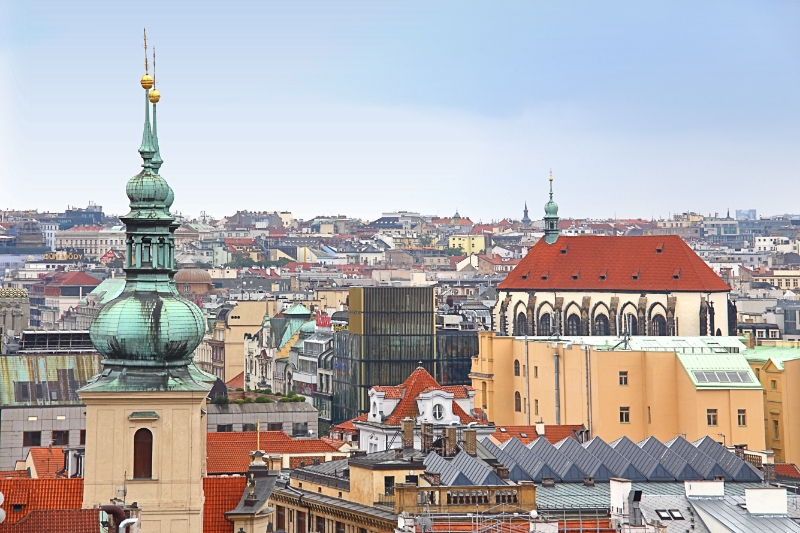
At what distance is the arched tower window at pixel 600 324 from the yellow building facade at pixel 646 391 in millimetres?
20357

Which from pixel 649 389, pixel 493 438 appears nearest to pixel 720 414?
pixel 649 389

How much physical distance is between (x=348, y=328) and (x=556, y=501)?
6236 centimetres

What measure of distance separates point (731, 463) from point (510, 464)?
23.0 feet

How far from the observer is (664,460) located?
70.3m

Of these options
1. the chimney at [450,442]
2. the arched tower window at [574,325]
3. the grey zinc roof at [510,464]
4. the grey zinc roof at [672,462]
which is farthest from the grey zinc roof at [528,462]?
the arched tower window at [574,325]

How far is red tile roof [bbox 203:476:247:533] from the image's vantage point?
4936cm

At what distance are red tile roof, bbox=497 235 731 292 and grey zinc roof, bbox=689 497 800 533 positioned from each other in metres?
80.1

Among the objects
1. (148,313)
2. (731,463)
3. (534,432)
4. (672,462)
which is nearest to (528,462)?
(672,462)

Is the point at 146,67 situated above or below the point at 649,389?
above

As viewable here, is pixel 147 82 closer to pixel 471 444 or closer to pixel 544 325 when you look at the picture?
pixel 471 444

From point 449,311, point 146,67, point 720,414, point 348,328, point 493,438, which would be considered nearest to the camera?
point 146,67

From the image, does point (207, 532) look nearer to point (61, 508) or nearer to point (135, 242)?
point (61, 508)

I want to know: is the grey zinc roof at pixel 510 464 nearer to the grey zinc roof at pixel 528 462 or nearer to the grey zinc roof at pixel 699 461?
the grey zinc roof at pixel 528 462

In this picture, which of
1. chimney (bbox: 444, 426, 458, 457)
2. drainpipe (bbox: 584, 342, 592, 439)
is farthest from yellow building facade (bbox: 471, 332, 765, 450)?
chimney (bbox: 444, 426, 458, 457)
